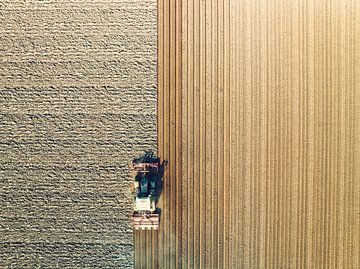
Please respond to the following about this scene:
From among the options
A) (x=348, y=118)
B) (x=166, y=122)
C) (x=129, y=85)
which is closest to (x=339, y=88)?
(x=348, y=118)

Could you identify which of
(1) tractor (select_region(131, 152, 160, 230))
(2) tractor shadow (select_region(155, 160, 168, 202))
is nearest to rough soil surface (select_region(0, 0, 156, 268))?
(1) tractor (select_region(131, 152, 160, 230))

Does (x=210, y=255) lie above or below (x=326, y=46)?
below

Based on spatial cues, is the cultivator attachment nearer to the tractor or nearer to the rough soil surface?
the tractor

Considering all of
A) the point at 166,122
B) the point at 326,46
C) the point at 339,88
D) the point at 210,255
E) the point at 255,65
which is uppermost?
the point at 326,46

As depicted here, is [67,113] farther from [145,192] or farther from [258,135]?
[258,135]

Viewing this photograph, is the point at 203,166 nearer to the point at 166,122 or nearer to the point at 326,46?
the point at 166,122

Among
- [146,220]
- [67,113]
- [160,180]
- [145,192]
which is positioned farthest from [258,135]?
[67,113]
